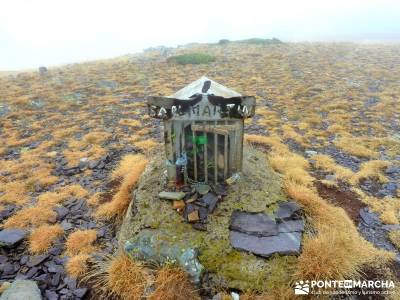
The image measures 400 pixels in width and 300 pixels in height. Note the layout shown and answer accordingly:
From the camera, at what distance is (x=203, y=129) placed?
20.1ft

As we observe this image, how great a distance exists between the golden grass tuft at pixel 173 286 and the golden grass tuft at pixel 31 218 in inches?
142

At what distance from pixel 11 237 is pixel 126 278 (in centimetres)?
311

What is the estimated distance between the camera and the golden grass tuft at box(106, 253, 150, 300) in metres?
4.75

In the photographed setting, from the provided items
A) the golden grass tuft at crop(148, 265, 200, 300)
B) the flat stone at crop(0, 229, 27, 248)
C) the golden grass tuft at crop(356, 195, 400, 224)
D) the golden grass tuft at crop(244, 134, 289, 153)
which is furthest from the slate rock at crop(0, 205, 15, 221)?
the golden grass tuft at crop(356, 195, 400, 224)

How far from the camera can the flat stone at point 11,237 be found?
614 centimetres

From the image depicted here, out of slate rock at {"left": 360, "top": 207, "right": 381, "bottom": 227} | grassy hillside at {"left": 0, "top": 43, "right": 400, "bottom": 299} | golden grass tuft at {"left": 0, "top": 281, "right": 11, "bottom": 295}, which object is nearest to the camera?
golden grass tuft at {"left": 0, "top": 281, "right": 11, "bottom": 295}

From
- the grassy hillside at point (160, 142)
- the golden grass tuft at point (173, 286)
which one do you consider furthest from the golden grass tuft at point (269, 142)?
the golden grass tuft at point (173, 286)

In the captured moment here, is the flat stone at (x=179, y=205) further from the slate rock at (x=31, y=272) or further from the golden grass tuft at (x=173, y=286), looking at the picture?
the slate rock at (x=31, y=272)

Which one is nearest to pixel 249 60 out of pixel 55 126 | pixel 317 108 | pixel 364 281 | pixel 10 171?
pixel 317 108

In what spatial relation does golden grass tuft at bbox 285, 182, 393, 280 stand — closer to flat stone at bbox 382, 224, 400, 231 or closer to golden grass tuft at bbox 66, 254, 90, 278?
flat stone at bbox 382, 224, 400, 231

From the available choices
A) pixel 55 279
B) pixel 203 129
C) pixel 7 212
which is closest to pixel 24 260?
pixel 55 279

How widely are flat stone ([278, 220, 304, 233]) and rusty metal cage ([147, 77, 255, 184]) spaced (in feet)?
5.28

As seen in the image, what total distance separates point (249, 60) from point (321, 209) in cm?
2402

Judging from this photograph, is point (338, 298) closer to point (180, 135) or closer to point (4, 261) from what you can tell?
point (180, 135)
